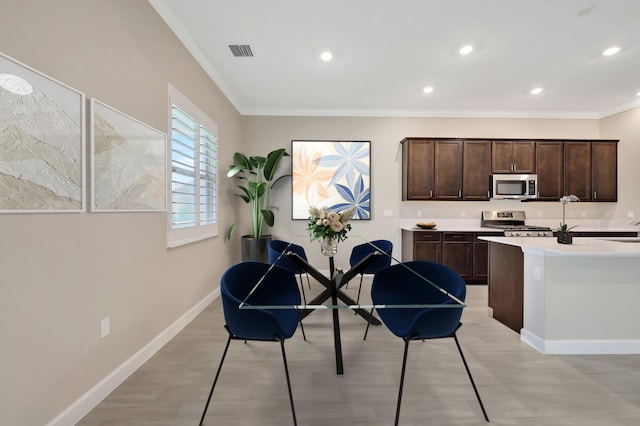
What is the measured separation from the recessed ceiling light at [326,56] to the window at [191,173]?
5.25ft

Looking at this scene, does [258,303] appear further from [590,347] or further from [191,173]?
[590,347]

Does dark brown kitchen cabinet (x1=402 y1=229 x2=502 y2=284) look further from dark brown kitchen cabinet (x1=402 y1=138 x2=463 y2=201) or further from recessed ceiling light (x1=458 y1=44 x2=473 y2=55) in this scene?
recessed ceiling light (x1=458 y1=44 x2=473 y2=55)

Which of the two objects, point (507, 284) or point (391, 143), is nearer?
point (507, 284)

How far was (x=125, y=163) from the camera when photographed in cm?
218

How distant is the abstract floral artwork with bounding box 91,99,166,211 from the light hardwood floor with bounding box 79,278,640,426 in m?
1.31

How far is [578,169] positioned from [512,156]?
1.22 metres

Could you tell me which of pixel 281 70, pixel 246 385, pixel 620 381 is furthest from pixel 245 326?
pixel 281 70

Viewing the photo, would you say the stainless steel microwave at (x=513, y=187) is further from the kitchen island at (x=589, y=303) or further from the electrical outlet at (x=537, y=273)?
the electrical outlet at (x=537, y=273)

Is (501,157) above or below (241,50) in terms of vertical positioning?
below

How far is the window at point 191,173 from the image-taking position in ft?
9.88

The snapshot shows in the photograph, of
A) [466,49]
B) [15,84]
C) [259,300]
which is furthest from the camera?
[466,49]

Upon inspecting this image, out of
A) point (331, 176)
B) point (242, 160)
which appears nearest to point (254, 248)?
point (242, 160)

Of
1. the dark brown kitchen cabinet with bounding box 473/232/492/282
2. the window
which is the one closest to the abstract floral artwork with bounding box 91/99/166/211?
the window

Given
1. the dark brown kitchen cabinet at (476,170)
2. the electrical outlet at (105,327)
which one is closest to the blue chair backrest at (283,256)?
the electrical outlet at (105,327)
